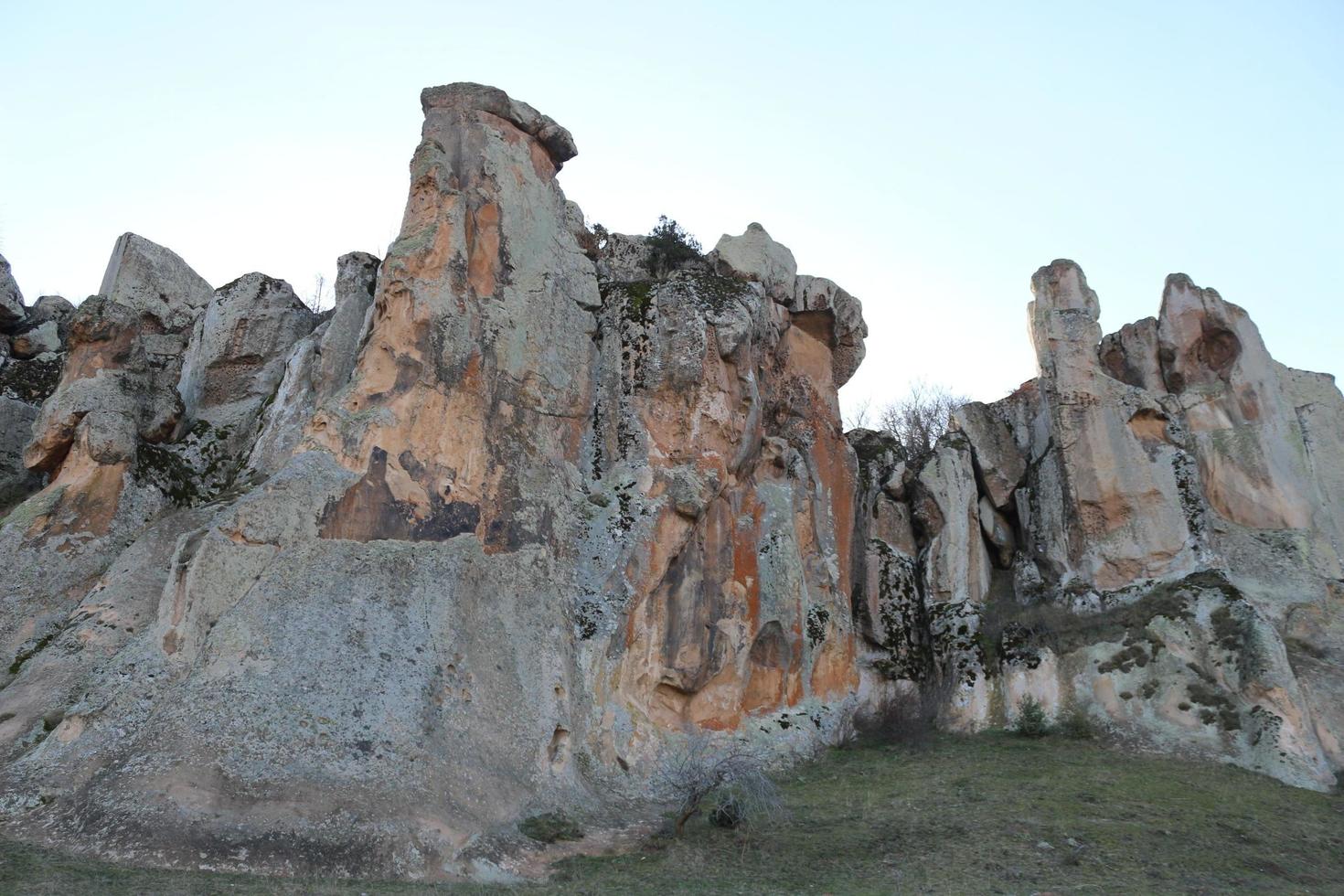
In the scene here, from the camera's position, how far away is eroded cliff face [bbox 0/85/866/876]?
11680 mm

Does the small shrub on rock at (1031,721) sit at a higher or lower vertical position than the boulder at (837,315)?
lower

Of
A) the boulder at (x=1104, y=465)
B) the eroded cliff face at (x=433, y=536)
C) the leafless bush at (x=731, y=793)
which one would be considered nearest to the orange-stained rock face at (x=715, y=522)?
the eroded cliff face at (x=433, y=536)

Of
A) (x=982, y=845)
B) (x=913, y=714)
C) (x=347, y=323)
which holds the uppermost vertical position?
(x=347, y=323)

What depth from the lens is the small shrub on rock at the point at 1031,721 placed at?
62.0 feet

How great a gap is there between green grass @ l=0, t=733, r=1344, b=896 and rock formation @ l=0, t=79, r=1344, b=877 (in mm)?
1028

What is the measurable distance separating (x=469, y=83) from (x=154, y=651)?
11975 mm

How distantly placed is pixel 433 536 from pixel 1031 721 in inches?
443

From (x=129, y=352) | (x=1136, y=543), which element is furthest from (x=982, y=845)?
(x=129, y=352)

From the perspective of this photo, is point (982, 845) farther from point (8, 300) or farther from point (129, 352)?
point (8, 300)

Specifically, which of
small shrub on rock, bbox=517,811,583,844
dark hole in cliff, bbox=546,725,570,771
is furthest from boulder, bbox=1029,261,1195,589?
small shrub on rock, bbox=517,811,583,844

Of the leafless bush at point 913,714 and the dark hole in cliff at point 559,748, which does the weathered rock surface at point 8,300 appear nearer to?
the dark hole in cliff at point 559,748

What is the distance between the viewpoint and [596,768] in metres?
15.4

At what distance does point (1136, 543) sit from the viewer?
2169 centimetres

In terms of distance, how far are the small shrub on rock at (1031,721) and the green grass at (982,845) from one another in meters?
1.53
